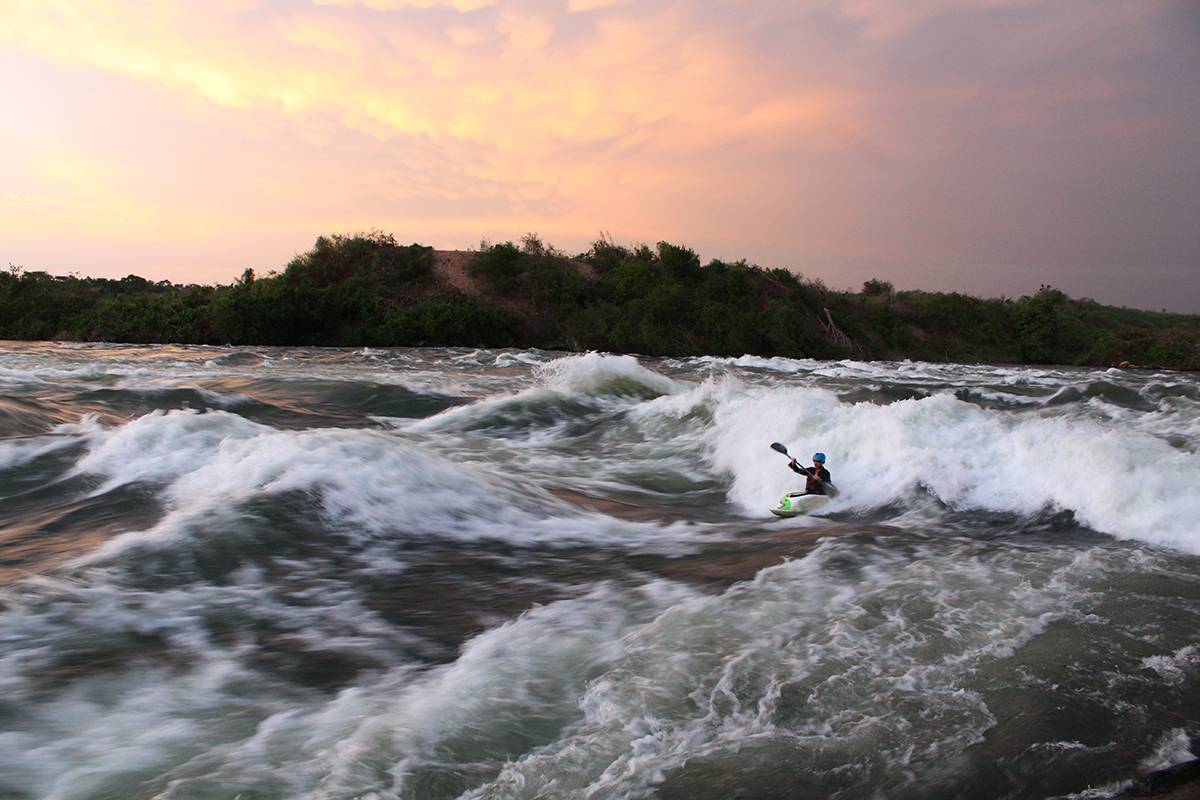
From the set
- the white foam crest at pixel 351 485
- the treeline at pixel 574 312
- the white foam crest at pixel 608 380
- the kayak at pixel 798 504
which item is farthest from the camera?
the treeline at pixel 574 312

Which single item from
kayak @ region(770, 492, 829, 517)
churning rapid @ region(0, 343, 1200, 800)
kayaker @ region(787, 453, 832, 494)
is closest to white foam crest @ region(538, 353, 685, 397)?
churning rapid @ region(0, 343, 1200, 800)

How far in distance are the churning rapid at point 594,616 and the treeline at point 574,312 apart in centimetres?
2409

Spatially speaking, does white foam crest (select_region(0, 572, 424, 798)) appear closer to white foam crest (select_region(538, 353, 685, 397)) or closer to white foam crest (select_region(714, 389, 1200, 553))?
white foam crest (select_region(714, 389, 1200, 553))

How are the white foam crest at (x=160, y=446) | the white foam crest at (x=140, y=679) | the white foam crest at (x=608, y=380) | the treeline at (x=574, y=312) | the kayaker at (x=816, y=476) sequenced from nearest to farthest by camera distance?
the white foam crest at (x=140, y=679) < the white foam crest at (x=160, y=446) < the kayaker at (x=816, y=476) < the white foam crest at (x=608, y=380) < the treeline at (x=574, y=312)

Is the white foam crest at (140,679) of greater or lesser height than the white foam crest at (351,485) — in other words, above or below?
below

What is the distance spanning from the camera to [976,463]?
23.8 ft

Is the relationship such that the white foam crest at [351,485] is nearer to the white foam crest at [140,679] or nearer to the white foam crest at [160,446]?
the white foam crest at [160,446]

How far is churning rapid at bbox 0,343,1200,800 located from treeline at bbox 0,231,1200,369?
2409cm

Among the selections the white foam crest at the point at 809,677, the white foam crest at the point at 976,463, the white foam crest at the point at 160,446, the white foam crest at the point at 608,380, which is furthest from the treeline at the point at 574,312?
the white foam crest at the point at 809,677

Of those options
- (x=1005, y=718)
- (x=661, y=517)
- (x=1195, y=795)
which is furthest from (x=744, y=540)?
(x=1195, y=795)

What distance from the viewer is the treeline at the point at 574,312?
100.0 ft

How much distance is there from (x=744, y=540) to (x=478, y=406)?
25.0ft

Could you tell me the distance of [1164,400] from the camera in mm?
12164

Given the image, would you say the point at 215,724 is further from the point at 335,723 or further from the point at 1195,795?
the point at 1195,795
